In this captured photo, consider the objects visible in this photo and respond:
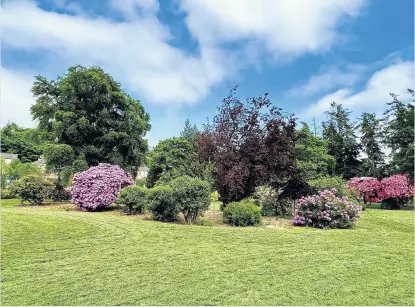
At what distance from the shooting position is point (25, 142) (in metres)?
50.0

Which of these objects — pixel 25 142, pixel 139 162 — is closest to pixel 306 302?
pixel 139 162

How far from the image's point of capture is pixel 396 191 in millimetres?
18047

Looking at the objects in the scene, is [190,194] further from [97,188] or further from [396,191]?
[396,191]

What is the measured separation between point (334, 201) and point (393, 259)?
3602 mm

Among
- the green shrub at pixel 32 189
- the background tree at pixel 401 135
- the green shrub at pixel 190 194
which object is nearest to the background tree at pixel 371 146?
the background tree at pixel 401 135

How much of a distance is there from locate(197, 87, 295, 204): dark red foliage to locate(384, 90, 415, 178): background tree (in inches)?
533

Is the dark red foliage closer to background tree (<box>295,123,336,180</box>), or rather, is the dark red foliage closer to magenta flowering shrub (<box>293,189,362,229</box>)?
magenta flowering shrub (<box>293,189,362,229</box>)

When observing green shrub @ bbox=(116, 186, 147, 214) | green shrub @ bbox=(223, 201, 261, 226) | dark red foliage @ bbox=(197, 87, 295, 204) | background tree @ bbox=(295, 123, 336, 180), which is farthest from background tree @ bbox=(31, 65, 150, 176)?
background tree @ bbox=(295, 123, 336, 180)

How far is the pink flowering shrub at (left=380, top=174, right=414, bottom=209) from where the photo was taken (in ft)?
59.1

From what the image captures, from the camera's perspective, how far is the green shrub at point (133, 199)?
9.74 meters

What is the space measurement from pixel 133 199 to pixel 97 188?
88.1 inches

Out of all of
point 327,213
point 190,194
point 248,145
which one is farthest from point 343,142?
point 190,194

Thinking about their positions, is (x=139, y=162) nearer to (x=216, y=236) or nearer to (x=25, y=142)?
(x=216, y=236)

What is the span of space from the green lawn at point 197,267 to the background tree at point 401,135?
49.9ft
